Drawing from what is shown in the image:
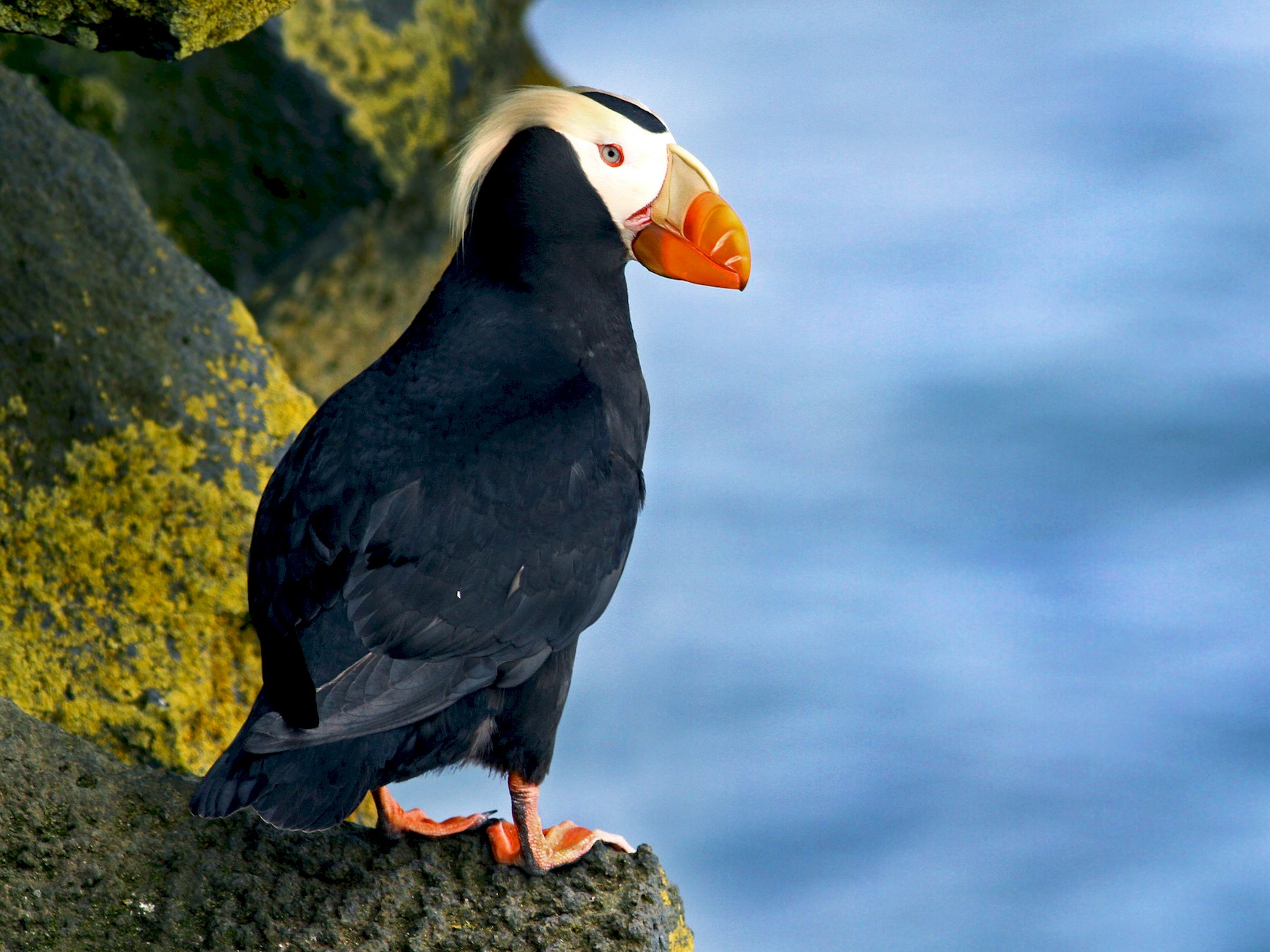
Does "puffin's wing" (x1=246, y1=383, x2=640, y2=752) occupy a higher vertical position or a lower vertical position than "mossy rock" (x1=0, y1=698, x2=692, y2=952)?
higher

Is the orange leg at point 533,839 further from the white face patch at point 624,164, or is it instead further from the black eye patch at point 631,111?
the black eye patch at point 631,111

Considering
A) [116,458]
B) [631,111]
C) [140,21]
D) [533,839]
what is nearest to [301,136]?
[116,458]

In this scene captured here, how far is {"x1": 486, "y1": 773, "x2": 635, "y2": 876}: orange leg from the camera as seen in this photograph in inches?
134

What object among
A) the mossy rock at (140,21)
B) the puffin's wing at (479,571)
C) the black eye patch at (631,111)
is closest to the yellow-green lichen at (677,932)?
the puffin's wing at (479,571)

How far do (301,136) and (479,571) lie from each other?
2888 millimetres

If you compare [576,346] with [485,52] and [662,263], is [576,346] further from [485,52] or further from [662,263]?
[485,52]

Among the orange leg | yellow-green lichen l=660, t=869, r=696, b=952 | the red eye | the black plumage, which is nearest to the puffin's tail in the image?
the black plumage

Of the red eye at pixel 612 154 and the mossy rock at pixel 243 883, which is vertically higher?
the red eye at pixel 612 154

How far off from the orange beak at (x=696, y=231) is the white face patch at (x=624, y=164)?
0.11 feet

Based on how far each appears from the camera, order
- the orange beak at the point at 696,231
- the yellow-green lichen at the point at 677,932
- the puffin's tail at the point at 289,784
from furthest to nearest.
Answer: the orange beak at the point at 696,231
the yellow-green lichen at the point at 677,932
the puffin's tail at the point at 289,784

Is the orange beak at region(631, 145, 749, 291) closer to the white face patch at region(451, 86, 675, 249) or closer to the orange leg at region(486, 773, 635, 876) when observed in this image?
the white face patch at region(451, 86, 675, 249)

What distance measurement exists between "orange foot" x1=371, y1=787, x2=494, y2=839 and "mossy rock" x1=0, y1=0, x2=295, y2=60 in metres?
1.77

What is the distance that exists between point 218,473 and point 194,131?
6.03 ft

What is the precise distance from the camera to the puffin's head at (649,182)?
3688mm
